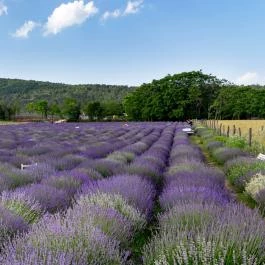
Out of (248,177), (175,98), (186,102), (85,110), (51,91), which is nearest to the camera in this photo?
(248,177)

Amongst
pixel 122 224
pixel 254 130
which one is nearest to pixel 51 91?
pixel 254 130

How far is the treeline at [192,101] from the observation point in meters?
73.6

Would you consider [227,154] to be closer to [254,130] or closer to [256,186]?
[256,186]

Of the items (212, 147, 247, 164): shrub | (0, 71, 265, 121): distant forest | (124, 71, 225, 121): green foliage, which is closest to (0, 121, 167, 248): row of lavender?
(212, 147, 247, 164): shrub

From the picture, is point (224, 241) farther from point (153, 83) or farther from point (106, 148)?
point (153, 83)

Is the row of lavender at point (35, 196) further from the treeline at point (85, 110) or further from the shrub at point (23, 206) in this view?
the treeline at point (85, 110)

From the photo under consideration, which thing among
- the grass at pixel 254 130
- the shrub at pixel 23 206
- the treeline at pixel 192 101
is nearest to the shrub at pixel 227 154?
the grass at pixel 254 130

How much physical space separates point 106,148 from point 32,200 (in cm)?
906

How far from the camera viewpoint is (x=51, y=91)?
477 feet

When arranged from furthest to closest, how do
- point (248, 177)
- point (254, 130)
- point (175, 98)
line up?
point (175, 98), point (254, 130), point (248, 177)

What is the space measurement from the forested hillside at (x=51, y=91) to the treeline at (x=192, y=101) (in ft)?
195

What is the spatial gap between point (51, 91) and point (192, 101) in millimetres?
80122

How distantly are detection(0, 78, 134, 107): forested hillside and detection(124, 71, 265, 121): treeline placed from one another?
59.3 meters

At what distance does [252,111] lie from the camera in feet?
244
